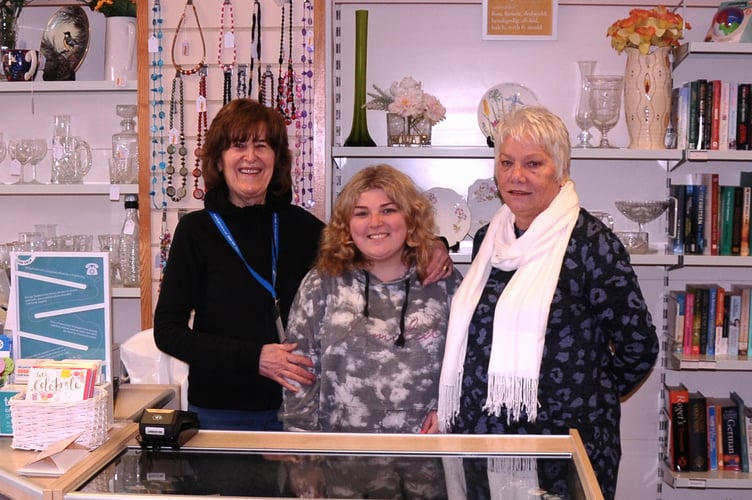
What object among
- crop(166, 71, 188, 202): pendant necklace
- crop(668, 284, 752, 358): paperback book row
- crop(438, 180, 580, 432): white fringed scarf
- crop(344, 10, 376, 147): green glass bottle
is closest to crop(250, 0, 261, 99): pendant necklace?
crop(166, 71, 188, 202): pendant necklace

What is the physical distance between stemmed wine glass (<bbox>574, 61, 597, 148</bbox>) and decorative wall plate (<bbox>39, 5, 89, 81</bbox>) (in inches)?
85.0

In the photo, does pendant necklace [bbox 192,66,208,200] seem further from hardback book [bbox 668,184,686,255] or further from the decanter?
hardback book [bbox 668,184,686,255]

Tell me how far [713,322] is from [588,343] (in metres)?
1.62

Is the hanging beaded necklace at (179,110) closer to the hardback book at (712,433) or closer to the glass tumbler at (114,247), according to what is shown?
the glass tumbler at (114,247)

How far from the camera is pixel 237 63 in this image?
3457 mm

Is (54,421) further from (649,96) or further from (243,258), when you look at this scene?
(649,96)

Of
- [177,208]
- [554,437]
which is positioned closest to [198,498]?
[554,437]

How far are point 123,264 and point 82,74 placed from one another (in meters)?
0.95

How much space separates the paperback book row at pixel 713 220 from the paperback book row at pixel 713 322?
0.19 m

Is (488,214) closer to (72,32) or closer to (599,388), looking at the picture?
(599,388)

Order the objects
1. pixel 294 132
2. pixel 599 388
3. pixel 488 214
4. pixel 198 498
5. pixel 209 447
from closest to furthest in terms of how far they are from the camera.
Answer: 1. pixel 198 498
2. pixel 209 447
3. pixel 599 388
4. pixel 294 132
5. pixel 488 214

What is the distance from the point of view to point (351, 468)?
157cm

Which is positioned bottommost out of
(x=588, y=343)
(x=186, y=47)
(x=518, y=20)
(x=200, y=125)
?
(x=588, y=343)

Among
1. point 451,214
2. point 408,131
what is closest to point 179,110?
point 408,131
